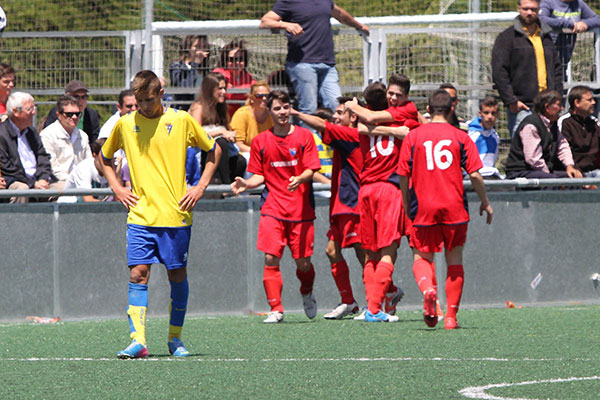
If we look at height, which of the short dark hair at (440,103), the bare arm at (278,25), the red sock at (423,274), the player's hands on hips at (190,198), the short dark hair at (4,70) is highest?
the bare arm at (278,25)

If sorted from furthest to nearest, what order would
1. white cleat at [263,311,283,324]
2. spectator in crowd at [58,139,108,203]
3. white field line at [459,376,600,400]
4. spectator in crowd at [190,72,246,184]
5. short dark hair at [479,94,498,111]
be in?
short dark hair at [479,94,498,111] → spectator in crowd at [58,139,108,203] → spectator in crowd at [190,72,246,184] → white cleat at [263,311,283,324] → white field line at [459,376,600,400]

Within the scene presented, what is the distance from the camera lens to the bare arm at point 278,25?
45.0 feet

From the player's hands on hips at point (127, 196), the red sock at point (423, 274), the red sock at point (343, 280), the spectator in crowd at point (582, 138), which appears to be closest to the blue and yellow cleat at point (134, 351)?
the player's hands on hips at point (127, 196)

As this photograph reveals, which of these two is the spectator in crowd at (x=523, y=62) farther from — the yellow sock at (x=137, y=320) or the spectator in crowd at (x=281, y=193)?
the yellow sock at (x=137, y=320)

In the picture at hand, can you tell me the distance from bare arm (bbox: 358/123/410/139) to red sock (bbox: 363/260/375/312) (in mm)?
1192

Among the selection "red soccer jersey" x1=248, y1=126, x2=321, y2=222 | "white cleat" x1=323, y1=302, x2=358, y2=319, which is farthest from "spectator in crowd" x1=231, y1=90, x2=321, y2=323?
"white cleat" x1=323, y1=302, x2=358, y2=319

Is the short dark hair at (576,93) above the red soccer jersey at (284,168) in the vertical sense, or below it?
above

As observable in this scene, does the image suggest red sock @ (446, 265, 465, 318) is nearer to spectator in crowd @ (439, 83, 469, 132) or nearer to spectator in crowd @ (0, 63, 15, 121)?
spectator in crowd @ (439, 83, 469, 132)

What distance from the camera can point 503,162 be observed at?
1444 cm

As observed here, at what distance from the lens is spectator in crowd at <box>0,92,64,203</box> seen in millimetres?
12758

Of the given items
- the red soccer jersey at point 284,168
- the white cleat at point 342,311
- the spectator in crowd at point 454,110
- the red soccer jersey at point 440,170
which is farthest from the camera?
the spectator in crowd at point 454,110

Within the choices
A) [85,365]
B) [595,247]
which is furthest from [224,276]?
[85,365]

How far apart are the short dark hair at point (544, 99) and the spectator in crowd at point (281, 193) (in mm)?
3108

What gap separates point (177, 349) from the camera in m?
8.56
